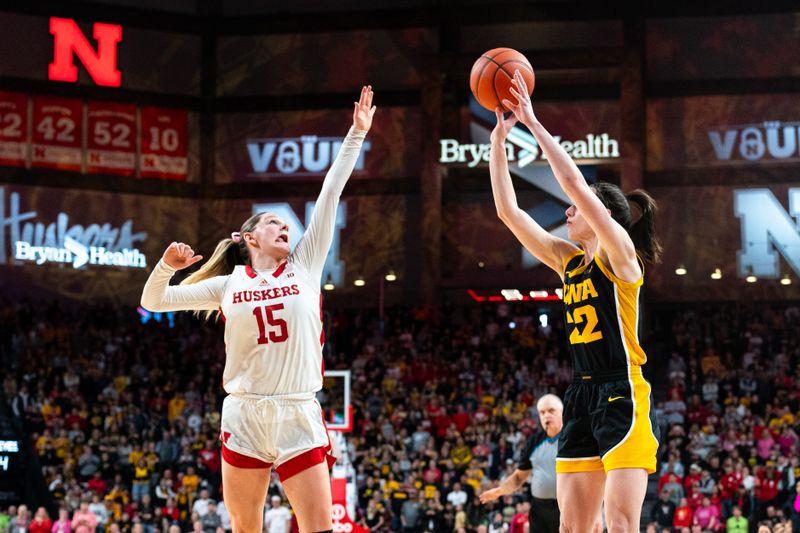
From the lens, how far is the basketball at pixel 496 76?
718cm

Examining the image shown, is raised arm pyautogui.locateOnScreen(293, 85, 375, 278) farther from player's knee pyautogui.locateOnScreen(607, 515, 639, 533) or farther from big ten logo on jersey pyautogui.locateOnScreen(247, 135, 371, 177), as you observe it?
big ten logo on jersey pyautogui.locateOnScreen(247, 135, 371, 177)

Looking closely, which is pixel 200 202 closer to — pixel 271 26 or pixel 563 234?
pixel 271 26

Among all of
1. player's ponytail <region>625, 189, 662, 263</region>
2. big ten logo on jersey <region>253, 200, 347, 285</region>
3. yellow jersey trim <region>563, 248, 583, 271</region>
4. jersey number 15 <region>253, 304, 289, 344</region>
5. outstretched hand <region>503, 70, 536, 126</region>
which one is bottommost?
jersey number 15 <region>253, 304, 289, 344</region>

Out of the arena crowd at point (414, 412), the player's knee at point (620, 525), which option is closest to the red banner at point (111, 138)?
the arena crowd at point (414, 412)

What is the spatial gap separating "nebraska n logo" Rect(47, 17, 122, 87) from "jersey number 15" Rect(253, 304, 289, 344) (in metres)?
26.0

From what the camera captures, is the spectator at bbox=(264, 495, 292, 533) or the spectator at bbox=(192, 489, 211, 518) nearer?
the spectator at bbox=(264, 495, 292, 533)

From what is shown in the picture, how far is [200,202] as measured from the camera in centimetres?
3148

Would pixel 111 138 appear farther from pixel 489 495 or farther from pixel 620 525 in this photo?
pixel 620 525

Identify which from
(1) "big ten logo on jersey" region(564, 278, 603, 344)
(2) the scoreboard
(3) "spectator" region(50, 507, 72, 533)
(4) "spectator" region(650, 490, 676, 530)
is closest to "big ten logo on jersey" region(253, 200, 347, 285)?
(2) the scoreboard

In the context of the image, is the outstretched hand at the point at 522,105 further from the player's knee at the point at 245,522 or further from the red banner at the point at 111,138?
the red banner at the point at 111,138

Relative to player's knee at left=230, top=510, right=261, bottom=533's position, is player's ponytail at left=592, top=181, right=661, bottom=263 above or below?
above

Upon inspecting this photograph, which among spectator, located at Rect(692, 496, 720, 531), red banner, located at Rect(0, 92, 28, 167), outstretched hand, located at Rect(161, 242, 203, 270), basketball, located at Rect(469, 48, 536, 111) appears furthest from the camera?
red banner, located at Rect(0, 92, 28, 167)

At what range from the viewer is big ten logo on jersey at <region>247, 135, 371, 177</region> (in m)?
30.9

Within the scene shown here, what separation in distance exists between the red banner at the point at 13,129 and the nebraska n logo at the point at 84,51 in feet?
3.84
